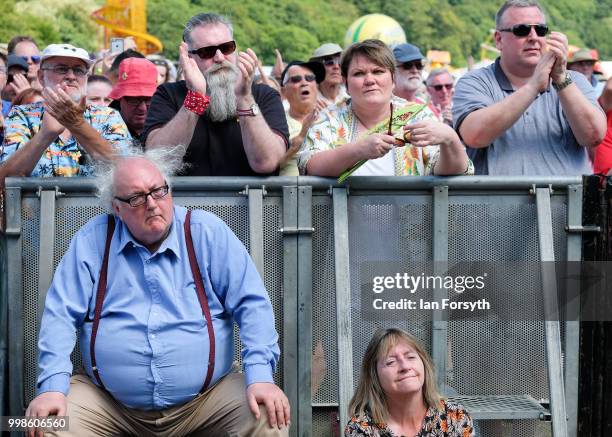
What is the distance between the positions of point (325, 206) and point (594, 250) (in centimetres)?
135

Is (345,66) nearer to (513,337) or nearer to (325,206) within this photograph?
(325,206)

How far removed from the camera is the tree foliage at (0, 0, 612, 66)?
166ft

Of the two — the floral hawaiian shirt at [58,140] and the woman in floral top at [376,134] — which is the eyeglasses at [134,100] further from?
the woman in floral top at [376,134]

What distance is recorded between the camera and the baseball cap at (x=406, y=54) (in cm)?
930

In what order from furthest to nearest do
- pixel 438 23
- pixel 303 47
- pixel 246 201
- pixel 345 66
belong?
pixel 438 23 < pixel 303 47 < pixel 345 66 < pixel 246 201

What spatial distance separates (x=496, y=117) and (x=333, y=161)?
99 centimetres

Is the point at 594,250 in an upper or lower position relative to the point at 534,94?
lower

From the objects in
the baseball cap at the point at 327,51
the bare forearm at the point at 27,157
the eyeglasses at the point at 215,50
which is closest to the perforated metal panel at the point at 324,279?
the eyeglasses at the point at 215,50

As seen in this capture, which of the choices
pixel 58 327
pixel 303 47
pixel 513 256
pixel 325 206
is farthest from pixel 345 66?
pixel 303 47

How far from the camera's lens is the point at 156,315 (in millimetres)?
Result: 4871

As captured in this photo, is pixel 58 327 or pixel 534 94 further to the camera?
pixel 534 94

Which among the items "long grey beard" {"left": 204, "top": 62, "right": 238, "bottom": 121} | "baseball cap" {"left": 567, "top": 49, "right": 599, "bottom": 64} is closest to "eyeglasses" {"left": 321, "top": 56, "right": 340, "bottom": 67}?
"baseball cap" {"left": 567, "top": 49, "right": 599, "bottom": 64}

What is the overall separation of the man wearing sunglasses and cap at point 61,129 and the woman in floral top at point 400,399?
1.67 m

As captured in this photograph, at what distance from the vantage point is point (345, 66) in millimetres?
5879
